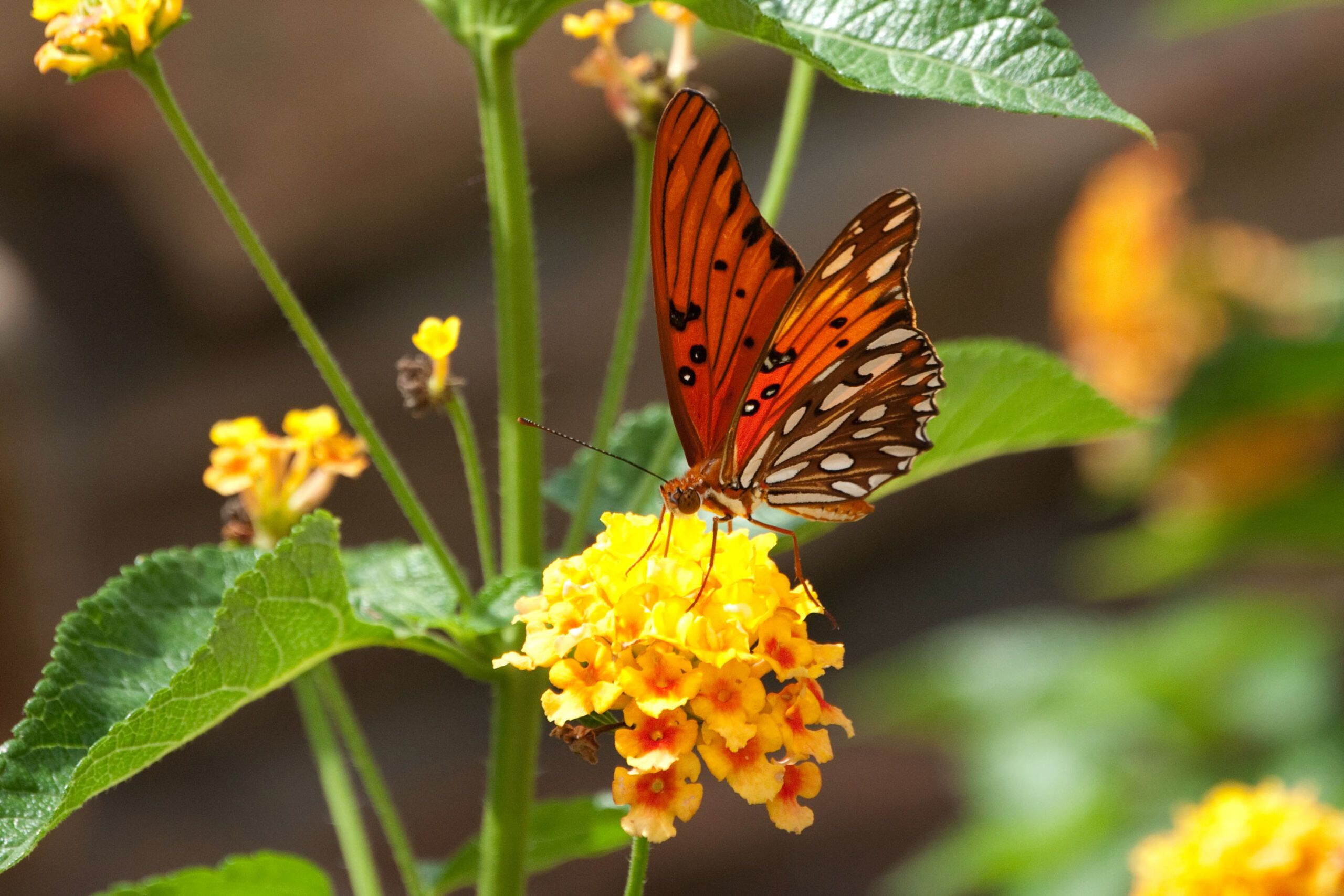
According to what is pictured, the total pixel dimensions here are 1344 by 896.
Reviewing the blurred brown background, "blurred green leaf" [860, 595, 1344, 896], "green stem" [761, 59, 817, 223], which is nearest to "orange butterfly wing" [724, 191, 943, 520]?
"green stem" [761, 59, 817, 223]

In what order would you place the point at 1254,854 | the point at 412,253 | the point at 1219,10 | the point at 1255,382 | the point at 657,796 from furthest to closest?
1. the point at 412,253
2. the point at 1255,382
3. the point at 1219,10
4. the point at 1254,854
5. the point at 657,796

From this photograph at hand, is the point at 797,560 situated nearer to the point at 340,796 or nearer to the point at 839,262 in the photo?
the point at 839,262

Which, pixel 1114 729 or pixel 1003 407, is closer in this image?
pixel 1003 407

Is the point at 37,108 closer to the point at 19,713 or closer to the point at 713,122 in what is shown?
the point at 19,713

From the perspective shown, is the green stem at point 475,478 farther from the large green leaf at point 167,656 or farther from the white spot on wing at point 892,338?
the white spot on wing at point 892,338

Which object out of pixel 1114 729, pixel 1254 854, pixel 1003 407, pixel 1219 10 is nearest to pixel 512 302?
pixel 1003 407

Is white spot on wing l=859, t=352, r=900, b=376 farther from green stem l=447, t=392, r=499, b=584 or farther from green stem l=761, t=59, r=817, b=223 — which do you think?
green stem l=447, t=392, r=499, b=584
